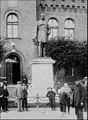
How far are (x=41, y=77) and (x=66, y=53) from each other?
50.6ft

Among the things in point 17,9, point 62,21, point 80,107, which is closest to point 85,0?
point 62,21

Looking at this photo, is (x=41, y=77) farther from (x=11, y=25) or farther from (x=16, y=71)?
(x=11, y=25)

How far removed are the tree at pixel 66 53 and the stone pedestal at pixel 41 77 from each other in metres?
14.5

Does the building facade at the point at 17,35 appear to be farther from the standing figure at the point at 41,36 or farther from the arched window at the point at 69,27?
the standing figure at the point at 41,36

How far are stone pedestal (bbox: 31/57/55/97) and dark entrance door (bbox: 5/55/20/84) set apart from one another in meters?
Result: 17.1

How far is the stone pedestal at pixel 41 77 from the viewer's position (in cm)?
1830

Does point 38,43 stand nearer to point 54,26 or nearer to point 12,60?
point 12,60

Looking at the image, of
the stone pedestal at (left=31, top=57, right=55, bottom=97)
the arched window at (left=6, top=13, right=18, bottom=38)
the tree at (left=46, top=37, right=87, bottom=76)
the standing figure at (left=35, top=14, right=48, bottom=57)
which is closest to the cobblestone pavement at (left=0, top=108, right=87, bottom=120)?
the stone pedestal at (left=31, top=57, right=55, bottom=97)

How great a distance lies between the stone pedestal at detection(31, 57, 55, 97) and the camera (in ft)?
60.0

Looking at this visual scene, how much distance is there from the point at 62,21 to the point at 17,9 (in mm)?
6252

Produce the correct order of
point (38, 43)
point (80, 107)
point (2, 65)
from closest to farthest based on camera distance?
point (80, 107) < point (38, 43) < point (2, 65)

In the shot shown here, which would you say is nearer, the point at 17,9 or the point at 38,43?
the point at 38,43

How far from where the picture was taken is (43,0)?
38.8 meters

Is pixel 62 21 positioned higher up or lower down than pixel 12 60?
higher up
